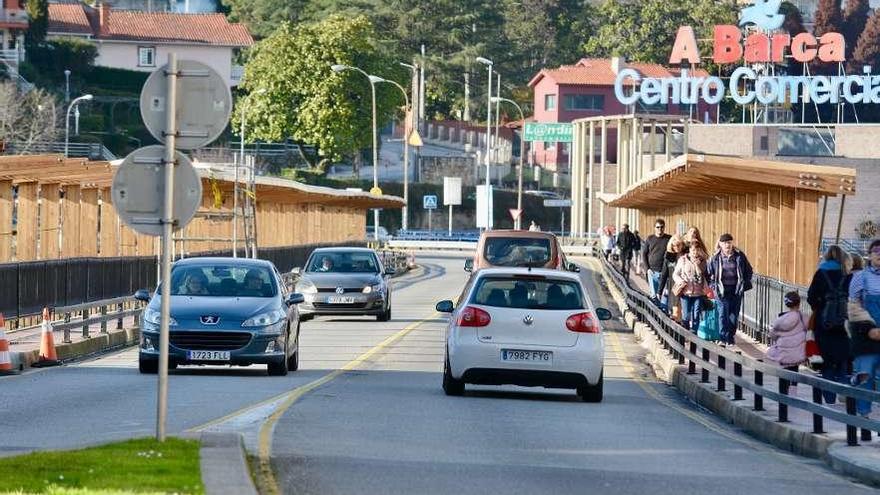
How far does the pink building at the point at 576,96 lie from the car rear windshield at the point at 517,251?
99.7 metres

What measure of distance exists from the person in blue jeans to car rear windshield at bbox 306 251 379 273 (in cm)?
2256

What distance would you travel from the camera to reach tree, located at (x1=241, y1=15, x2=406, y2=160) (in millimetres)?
111688

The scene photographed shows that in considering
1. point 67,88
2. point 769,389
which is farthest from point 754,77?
point 769,389

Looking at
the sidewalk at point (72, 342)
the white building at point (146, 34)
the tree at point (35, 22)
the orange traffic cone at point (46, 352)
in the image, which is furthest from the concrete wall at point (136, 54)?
the orange traffic cone at point (46, 352)

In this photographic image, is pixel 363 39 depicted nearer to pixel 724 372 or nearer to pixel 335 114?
pixel 335 114

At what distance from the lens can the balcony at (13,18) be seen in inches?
4200

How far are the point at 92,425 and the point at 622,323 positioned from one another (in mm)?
→ 26687

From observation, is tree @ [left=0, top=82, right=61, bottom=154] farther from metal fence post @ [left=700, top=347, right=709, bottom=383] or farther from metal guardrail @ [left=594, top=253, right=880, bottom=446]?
metal fence post @ [left=700, top=347, right=709, bottom=383]

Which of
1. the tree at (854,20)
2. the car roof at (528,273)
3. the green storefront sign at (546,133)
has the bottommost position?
the car roof at (528,273)

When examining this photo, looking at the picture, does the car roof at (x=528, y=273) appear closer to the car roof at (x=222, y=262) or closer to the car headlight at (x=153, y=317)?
the car headlight at (x=153, y=317)

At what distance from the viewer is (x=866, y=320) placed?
17859mm

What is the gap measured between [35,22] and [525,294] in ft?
307

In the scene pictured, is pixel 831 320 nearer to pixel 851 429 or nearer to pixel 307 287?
pixel 851 429

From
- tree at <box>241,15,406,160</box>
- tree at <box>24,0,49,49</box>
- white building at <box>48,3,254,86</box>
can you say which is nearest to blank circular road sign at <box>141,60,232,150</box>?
tree at <box>241,15,406,160</box>
